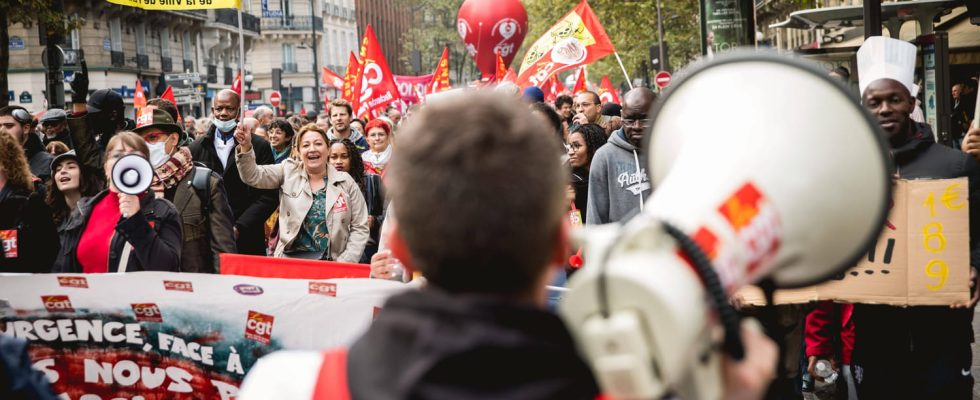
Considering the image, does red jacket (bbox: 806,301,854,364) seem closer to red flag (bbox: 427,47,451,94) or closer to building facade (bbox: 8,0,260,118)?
red flag (bbox: 427,47,451,94)

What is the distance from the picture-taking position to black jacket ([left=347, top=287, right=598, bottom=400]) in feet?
4.20

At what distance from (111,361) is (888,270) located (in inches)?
122

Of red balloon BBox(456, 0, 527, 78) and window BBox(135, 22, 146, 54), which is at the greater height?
window BBox(135, 22, 146, 54)

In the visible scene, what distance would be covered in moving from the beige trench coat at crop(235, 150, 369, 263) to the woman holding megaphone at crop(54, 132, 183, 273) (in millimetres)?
1705

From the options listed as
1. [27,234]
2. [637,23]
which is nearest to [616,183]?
[27,234]

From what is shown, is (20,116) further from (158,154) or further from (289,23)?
(289,23)

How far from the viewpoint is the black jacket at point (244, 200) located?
7438 millimetres

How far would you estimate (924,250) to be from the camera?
4.00 m

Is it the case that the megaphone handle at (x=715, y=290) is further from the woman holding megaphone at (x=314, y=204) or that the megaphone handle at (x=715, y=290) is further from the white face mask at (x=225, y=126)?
the white face mask at (x=225, y=126)

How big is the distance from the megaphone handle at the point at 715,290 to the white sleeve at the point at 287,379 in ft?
1.69

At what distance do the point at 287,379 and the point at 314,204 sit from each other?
17.7 ft

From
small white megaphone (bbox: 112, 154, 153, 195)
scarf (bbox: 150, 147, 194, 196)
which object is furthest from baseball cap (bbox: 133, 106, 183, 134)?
small white megaphone (bbox: 112, 154, 153, 195)

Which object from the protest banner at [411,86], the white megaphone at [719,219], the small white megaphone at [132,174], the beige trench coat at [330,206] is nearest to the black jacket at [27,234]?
the small white megaphone at [132,174]

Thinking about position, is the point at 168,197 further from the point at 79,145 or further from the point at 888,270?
the point at 888,270
